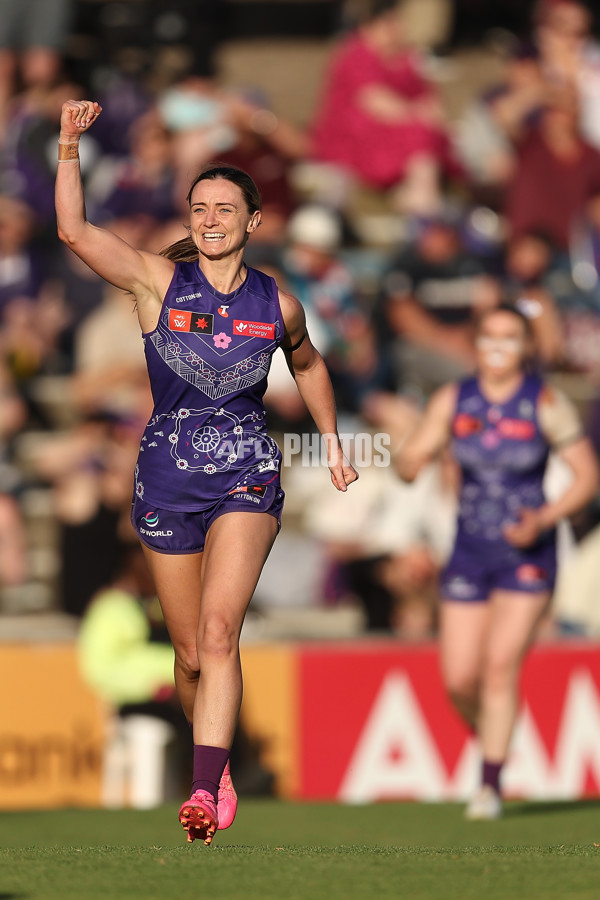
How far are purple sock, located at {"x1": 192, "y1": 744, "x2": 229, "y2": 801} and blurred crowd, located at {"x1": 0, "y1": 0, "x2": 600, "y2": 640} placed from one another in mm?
5168

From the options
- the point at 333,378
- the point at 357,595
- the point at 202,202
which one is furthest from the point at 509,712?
the point at 333,378

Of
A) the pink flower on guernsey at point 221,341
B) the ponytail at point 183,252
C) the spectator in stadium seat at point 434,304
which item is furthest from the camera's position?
the spectator in stadium seat at point 434,304

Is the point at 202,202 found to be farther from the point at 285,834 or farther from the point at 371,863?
the point at 285,834

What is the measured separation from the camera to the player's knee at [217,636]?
520cm

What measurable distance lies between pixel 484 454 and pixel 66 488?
3.85m

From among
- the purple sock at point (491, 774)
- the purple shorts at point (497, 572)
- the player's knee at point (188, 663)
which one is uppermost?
the purple shorts at point (497, 572)

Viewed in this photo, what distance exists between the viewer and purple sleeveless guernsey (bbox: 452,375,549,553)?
8.12m

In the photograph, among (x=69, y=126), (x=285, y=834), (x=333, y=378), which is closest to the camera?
(x=69, y=126)

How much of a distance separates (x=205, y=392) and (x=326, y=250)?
757 centimetres

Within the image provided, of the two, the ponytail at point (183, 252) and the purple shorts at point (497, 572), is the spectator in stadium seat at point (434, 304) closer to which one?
the purple shorts at point (497, 572)

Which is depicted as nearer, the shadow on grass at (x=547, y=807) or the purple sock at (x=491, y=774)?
the purple sock at (x=491, y=774)

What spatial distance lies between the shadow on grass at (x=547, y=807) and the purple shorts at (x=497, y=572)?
4.01 feet

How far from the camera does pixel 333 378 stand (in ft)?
40.0

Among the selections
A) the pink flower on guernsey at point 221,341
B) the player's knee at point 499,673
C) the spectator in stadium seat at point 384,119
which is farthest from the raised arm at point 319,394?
the spectator in stadium seat at point 384,119
